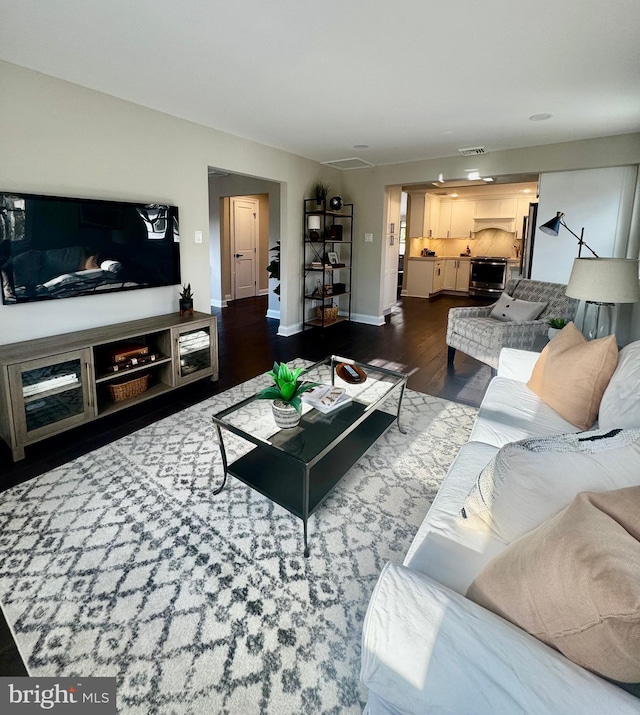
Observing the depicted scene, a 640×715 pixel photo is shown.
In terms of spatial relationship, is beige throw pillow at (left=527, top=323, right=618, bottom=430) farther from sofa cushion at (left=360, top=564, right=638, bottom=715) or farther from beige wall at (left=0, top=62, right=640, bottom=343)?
beige wall at (left=0, top=62, right=640, bottom=343)

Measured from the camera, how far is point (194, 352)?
3.71m

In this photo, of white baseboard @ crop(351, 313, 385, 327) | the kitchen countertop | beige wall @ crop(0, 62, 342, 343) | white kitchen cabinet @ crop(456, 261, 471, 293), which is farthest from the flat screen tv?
white kitchen cabinet @ crop(456, 261, 471, 293)

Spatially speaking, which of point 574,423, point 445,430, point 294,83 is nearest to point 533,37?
point 294,83

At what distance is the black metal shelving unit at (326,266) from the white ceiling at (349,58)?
6.39ft

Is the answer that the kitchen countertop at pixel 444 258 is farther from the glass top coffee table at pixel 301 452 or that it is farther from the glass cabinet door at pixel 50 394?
the glass cabinet door at pixel 50 394

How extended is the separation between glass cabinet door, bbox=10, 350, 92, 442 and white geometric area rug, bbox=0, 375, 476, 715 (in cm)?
37

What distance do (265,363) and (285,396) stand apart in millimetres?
2504

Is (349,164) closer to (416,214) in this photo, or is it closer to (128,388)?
(416,214)

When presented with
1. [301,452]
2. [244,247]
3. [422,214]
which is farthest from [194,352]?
[422,214]

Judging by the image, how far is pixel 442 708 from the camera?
0.78 metres

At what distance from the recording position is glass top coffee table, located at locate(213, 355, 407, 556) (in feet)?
6.21

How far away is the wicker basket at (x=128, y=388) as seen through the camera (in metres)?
3.15

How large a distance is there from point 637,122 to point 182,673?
5389mm

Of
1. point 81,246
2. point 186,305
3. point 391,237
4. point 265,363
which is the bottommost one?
point 265,363
